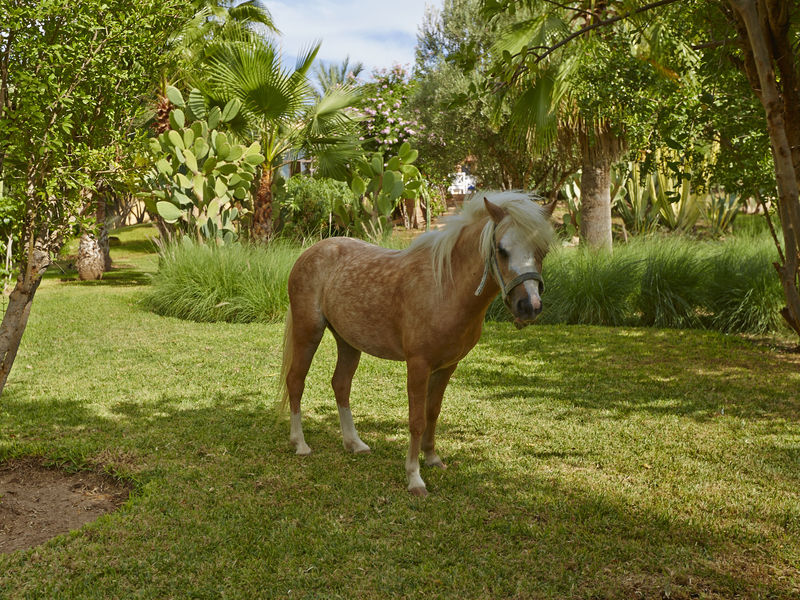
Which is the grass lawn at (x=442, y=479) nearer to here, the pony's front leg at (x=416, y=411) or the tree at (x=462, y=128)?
the pony's front leg at (x=416, y=411)

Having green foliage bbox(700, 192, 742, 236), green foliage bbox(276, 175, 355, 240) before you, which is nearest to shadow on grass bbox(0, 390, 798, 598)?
green foliage bbox(276, 175, 355, 240)

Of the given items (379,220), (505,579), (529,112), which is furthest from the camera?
(379,220)

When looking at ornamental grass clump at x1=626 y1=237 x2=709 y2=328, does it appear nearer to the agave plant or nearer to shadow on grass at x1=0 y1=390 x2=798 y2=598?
shadow on grass at x1=0 y1=390 x2=798 y2=598

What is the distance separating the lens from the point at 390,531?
3.43 metres

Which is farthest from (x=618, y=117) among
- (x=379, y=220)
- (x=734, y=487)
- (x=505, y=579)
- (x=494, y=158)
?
(x=494, y=158)

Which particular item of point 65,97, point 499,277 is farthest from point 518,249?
point 65,97

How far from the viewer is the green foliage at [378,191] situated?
12367mm

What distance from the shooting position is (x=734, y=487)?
3.95 meters

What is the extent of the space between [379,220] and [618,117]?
6.51m

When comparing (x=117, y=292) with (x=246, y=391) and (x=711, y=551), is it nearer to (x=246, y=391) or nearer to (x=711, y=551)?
(x=246, y=391)

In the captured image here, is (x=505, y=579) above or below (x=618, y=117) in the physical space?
below

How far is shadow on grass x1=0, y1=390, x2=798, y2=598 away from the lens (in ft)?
9.70

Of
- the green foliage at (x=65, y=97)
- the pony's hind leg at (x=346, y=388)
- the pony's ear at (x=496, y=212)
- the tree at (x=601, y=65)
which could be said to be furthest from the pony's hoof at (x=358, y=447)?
the tree at (x=601, y=65)

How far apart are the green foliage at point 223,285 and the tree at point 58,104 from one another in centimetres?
616
